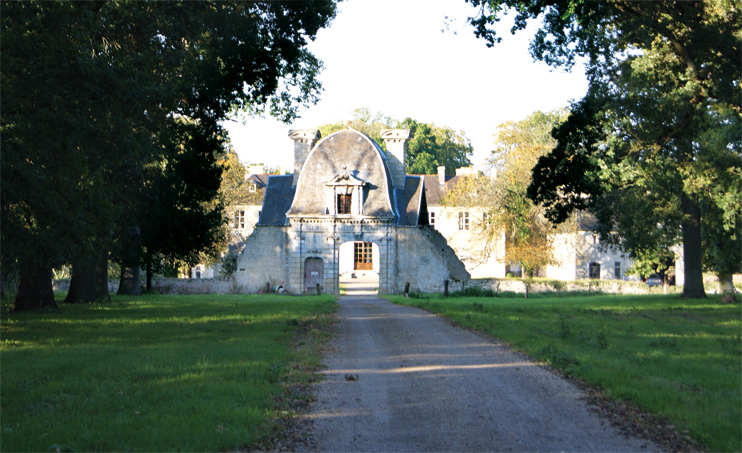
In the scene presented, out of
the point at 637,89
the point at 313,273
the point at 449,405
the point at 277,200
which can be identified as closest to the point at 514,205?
the point at 313,273

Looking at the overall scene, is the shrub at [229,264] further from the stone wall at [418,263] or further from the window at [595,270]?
the window at [595,270]

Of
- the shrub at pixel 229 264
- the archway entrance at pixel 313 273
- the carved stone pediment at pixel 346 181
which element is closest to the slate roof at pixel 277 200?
the archway entrance at pixel 313 273

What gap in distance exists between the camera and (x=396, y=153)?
4641 centimetres

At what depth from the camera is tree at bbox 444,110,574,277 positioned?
1822 inches

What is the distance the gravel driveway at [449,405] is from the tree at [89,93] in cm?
621

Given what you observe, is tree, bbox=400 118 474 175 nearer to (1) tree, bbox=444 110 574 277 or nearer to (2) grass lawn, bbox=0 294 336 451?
(1) tree, bbox=444 110 574 277

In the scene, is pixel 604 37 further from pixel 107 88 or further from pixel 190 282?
pixel 190 282

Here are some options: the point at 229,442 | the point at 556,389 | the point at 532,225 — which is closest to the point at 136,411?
the point at 229,442

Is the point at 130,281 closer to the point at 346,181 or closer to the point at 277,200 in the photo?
the point at 277,200

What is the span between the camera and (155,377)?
9398 millimetres

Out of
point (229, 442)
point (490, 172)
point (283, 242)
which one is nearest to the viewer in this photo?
point (229, 442)

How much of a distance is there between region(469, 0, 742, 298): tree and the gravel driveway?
27.8 feet

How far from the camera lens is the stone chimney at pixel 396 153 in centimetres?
4581

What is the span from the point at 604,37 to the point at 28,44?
52.4 feet
